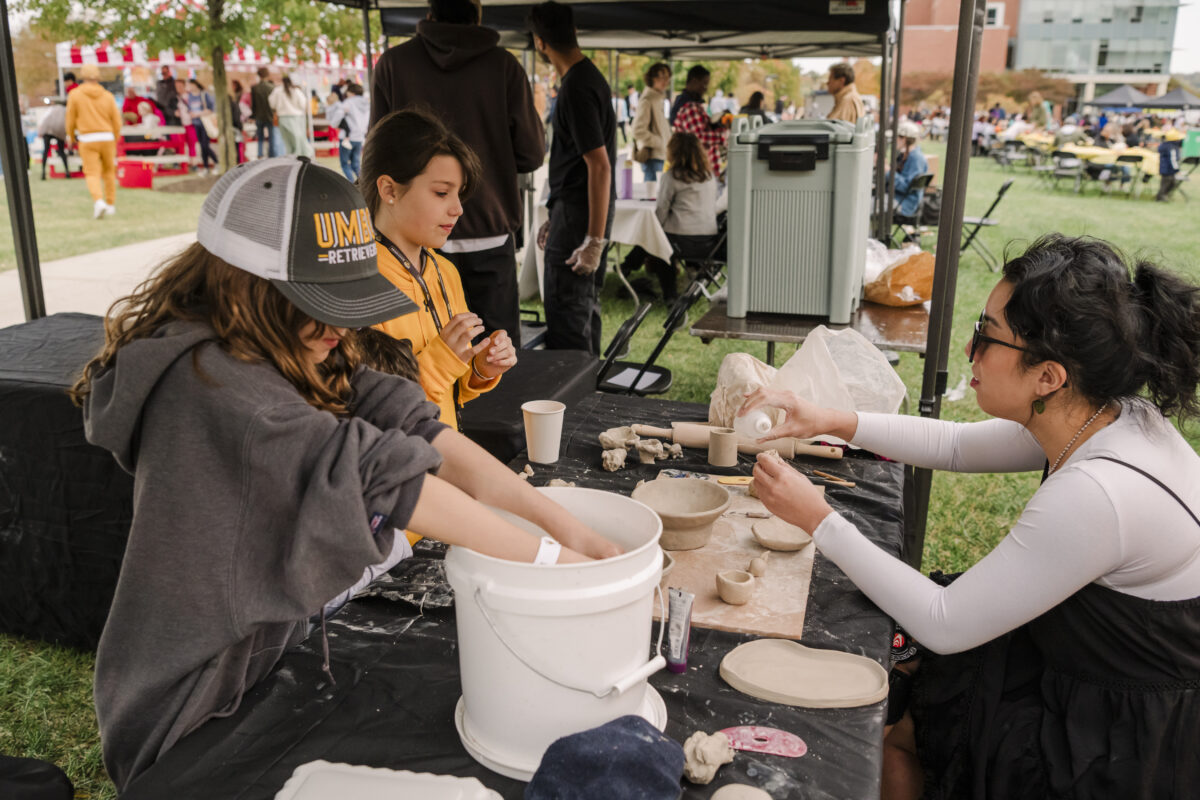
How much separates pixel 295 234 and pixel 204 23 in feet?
48.5

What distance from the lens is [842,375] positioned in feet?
9.09

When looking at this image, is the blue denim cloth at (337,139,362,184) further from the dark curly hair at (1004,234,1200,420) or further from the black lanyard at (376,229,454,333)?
the dark curly hair at (1004,234,1200,420)

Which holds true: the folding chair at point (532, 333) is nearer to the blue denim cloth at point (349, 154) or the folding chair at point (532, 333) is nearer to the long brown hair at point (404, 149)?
the long brown hair at point (404, 149)

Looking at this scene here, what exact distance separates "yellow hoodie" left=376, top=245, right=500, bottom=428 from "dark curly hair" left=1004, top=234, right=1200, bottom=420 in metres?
1.33

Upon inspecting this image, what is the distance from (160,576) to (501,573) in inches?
18.6

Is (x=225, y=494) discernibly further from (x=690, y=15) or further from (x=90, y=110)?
(x=90, y=110)

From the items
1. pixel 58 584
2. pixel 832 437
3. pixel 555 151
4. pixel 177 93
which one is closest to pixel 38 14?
pixel 177 93

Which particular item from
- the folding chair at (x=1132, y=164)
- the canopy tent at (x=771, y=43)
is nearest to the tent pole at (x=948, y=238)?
the canopy tent at (x=771, y=43)

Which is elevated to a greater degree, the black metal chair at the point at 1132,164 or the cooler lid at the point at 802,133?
the cooler lid at the point at 802,133

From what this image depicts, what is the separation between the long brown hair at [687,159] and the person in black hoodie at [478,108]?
3.31m

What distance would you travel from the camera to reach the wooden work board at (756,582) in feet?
5.24

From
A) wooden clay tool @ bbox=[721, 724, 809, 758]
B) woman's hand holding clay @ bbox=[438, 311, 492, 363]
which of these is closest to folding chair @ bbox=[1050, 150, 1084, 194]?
woman's hand holding clay @ bbox=[438, 311, 492, 363]

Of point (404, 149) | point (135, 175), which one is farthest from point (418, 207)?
point (135, 175)

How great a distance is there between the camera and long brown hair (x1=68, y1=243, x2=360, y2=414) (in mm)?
1207
